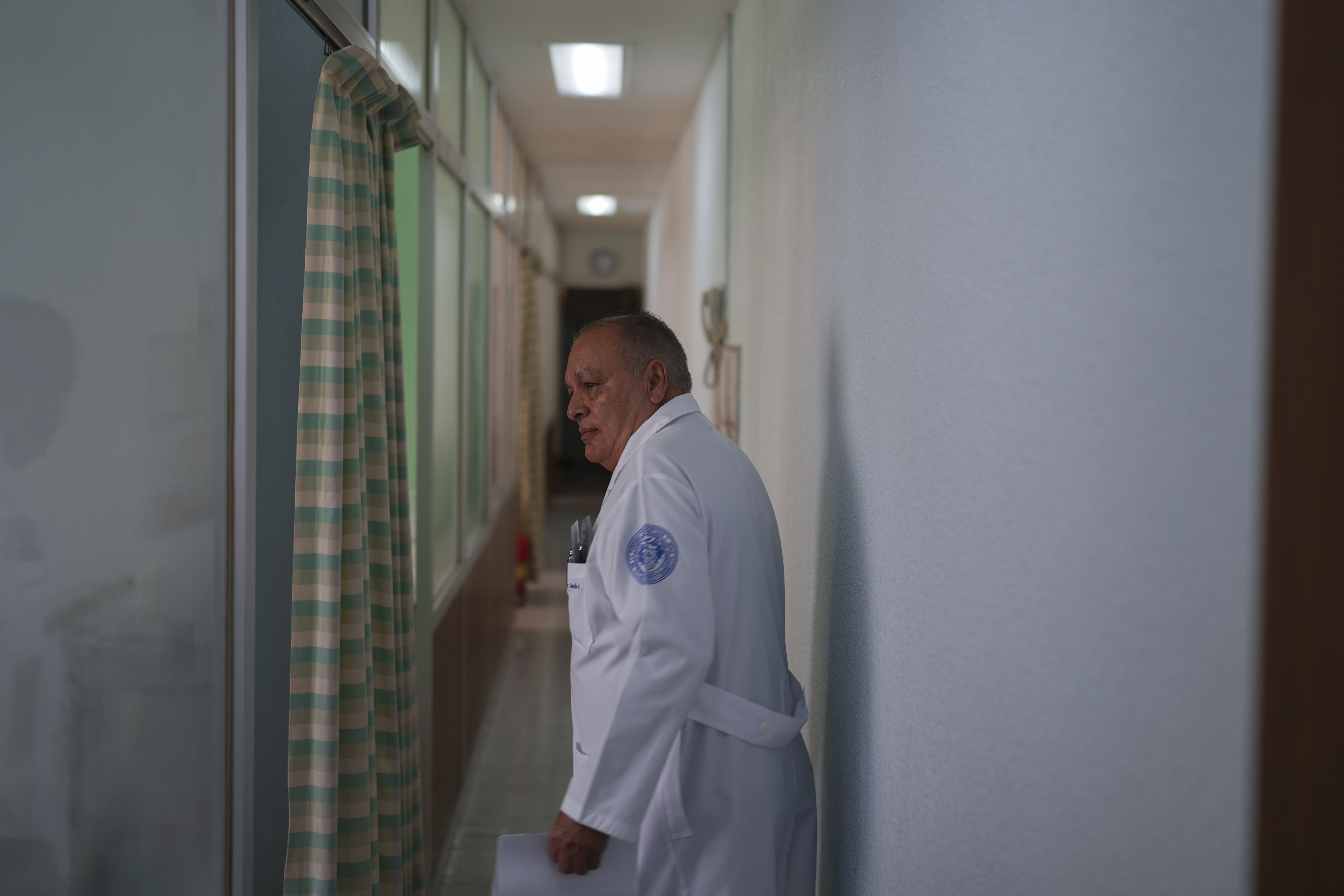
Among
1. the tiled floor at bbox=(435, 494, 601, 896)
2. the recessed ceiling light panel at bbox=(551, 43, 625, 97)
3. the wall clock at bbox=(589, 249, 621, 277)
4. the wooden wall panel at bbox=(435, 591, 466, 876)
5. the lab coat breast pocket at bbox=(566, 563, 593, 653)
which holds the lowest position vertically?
the tiled floor at bbox=(435, 494, 601, 896)

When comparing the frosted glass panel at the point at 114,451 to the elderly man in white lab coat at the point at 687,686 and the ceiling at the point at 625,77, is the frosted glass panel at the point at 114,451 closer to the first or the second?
the elderly man in white lab coat at the point at 687,686

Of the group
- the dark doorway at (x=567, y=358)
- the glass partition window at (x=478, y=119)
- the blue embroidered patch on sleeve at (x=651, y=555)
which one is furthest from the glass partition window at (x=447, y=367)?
the dark doorway at (x=567, y=358)

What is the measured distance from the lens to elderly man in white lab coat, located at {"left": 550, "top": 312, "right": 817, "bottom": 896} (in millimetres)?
1452

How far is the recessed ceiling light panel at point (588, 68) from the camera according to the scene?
4.28 metres

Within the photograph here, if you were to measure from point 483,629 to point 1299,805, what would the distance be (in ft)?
13.8

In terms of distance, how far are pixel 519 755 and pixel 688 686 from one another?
303 cm

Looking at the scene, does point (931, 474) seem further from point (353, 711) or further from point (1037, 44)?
point (353, 711)

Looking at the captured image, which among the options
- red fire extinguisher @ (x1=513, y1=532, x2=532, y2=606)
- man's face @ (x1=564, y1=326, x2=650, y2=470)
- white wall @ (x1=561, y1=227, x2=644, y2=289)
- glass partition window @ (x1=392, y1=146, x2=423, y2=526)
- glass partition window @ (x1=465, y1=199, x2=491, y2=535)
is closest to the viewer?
man's face @ (x1=564, y1=326, x2=650, y2=470)

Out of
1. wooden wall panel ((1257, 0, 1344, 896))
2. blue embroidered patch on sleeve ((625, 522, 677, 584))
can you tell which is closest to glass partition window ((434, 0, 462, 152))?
blue embroidered patch on sleeve ((625, 522, 677, 584))

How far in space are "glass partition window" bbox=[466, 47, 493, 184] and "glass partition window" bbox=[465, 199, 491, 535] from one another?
214 millimetres

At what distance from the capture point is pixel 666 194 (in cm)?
735

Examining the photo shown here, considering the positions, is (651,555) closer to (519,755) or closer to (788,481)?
(788,481)

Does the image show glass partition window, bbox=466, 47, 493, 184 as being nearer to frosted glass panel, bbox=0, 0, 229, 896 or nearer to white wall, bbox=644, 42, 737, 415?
white wall, bbox=644, 42, 737, 415

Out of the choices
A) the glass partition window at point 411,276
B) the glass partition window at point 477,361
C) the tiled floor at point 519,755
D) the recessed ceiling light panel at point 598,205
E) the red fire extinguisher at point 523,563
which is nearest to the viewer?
the glass partition window at point 411,276
